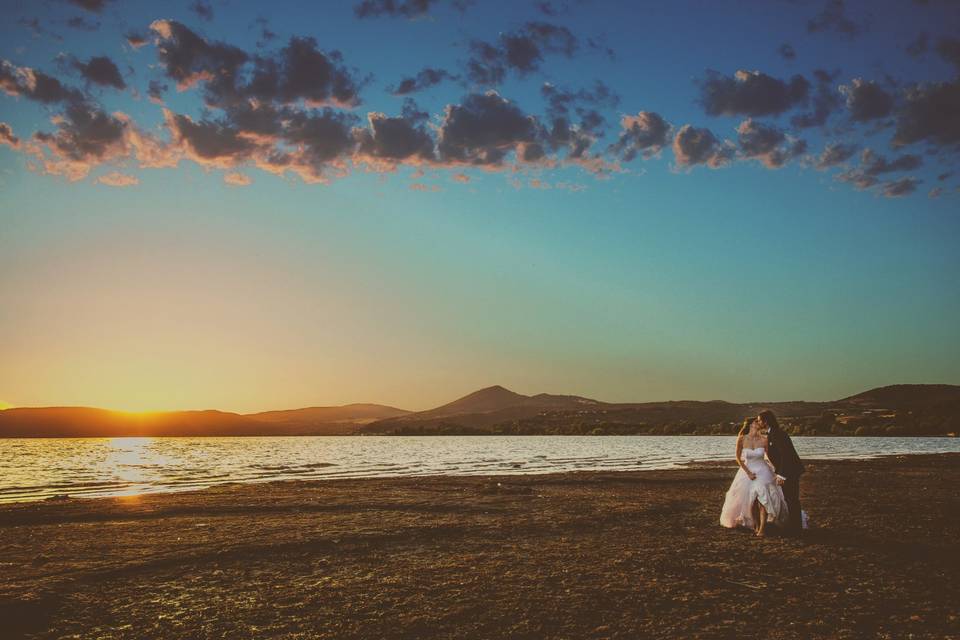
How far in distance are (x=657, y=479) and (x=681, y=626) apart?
23894 mm

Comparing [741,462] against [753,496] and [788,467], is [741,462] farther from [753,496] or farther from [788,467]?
[788,467]

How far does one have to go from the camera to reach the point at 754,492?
1514cm

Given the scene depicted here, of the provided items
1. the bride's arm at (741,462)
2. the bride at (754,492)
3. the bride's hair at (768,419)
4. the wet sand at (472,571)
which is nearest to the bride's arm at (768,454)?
the bride at (754,492)

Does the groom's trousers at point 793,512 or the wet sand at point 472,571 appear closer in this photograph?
the wet sand at point 472,571

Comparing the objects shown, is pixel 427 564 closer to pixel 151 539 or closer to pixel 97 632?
pixel 97 632

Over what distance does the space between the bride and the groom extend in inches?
5.3

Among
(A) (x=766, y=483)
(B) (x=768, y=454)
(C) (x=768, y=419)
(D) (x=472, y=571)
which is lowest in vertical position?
(D) (x=472, y=571)

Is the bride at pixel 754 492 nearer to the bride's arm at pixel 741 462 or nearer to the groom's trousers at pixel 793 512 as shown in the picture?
the bride's arm at pixel 741 462

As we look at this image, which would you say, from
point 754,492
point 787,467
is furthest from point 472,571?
point 787,467

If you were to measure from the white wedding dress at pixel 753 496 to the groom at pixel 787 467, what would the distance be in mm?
147

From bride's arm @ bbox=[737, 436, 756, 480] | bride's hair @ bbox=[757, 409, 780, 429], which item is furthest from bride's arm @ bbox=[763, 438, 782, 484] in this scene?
bride's arm @ bbox=[737, 436, 756, 480]

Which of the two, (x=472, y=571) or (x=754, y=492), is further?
(x=754, y=492)

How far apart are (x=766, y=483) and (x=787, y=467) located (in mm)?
609

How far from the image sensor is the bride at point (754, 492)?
1471 centimetres
